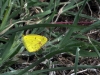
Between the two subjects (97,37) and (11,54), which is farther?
(97,37)

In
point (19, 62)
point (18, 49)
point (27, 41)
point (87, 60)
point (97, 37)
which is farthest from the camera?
point (97, 37)

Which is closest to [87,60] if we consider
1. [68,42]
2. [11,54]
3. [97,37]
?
[97,37]

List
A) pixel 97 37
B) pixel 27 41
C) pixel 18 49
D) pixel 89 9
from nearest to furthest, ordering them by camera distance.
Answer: pixel 27 41, pixel 18 49, pixel 97 37, pixel 89 9

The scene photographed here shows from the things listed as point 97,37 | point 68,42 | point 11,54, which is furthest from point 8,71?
point 97,37

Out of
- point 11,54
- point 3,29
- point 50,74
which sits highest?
point 3,29

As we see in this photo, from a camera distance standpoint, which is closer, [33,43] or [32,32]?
[33,43]

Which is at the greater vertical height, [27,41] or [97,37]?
[27,41]

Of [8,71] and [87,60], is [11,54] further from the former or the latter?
[87,60]

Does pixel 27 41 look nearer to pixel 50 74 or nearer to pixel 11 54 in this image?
pixel 11 54

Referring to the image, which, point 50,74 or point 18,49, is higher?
point 18,49
